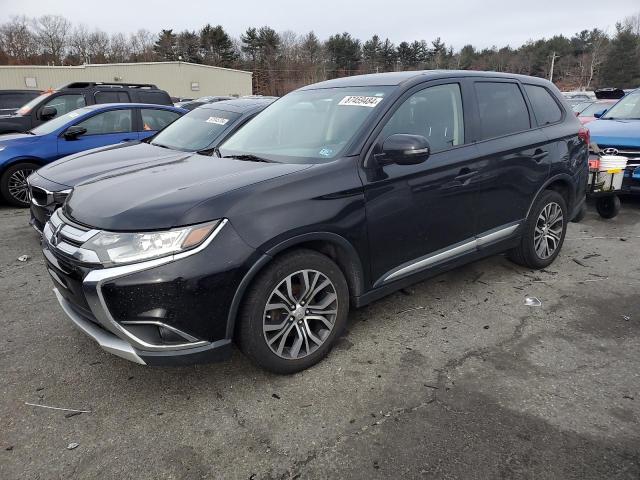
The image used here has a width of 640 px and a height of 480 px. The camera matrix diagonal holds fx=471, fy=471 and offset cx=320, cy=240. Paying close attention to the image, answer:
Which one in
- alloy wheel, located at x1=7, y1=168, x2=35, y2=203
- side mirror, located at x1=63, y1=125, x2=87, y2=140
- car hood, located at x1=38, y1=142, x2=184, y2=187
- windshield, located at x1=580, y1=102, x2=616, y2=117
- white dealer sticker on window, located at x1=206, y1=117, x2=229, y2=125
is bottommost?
alloy wheel, located at x1=7, y1=168, x2=35, y2=203

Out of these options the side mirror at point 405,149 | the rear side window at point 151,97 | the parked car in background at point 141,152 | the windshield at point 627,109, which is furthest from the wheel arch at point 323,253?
the rear side window at point 151,97

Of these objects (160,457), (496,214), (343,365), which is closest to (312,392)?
(343,365)

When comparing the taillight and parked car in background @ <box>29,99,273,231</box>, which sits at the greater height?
the taillight

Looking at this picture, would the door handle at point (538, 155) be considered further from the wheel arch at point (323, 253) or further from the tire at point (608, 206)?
the tire at point (608, 206)

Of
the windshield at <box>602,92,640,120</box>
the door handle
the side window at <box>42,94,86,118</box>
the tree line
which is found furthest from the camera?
the tree line

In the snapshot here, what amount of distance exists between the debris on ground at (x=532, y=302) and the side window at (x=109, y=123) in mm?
6529

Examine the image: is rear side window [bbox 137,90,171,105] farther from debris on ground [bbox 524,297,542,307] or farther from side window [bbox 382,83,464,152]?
debris on ground [bbox 524,297,542,307]

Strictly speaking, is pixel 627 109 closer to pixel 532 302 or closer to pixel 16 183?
pixel 532 302

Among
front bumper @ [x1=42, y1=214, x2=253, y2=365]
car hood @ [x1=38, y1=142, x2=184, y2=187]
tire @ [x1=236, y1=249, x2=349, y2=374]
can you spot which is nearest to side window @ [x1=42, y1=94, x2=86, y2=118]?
car hood @ [x1=38, y1=142, x2=184, y2=187]

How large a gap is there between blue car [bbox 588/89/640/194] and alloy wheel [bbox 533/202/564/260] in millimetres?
2774

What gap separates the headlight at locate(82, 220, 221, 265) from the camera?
2418mm

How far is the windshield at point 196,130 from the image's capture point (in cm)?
571

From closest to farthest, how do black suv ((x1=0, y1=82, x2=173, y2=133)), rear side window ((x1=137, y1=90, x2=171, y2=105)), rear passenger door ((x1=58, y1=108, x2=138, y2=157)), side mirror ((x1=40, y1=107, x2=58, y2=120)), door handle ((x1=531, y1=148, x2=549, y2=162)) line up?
door handle ((x1=531, y1=148, x2=549, y2=162))
rear passenger door ((x1=58, y1=108, x2=138, y2=157))
black suv ((x1=0, y1=82, x2=173, y2=133))
side mirror ((x1=40, y1=107, x2=58, y2=120))
rear side window ((x1=137, y1=90, x2=171, y2=105))

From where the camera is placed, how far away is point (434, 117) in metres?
3.59
